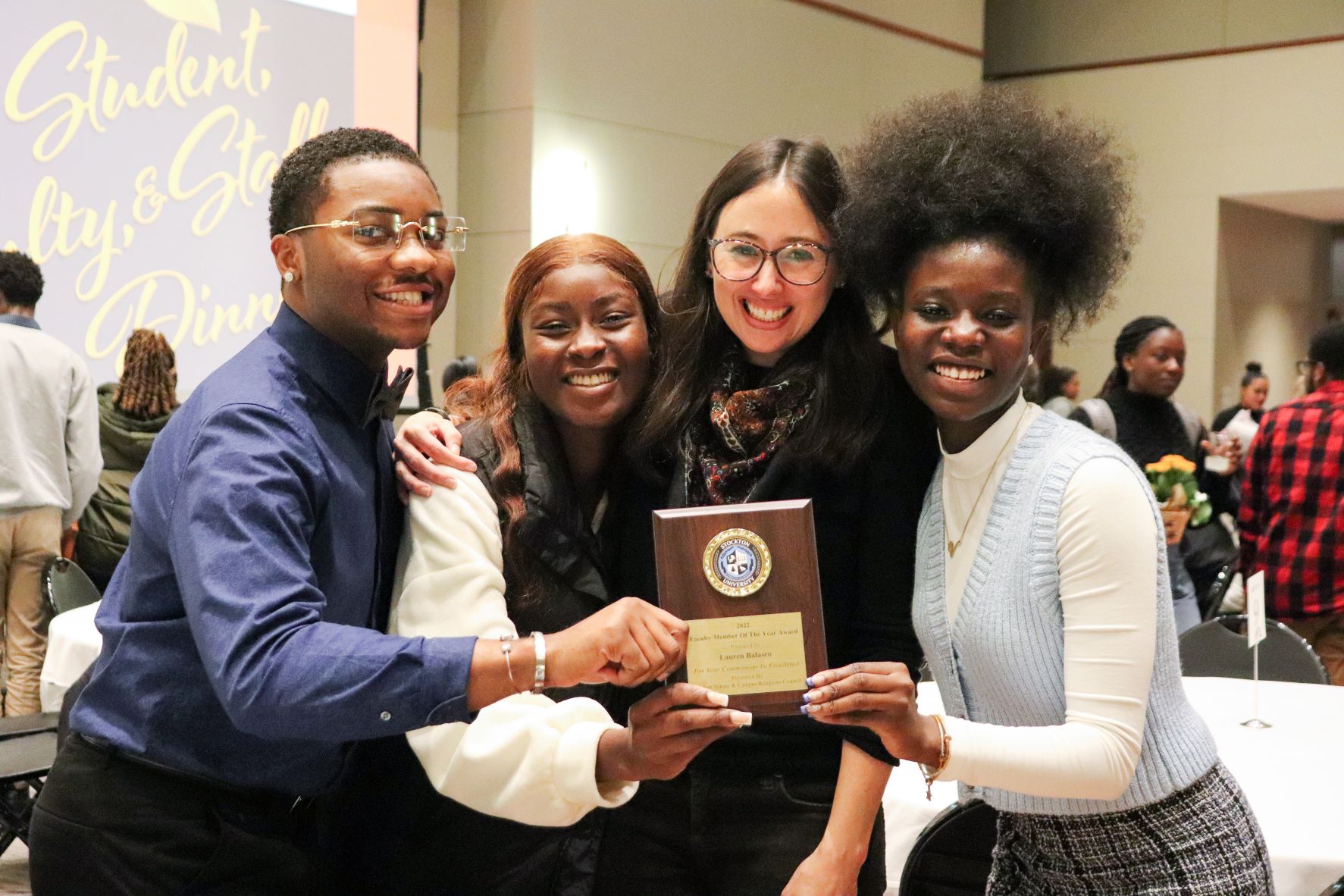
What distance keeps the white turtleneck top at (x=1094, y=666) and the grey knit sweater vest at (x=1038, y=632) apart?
0.02 meters

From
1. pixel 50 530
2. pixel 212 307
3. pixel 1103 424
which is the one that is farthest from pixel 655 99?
pixel 50 530

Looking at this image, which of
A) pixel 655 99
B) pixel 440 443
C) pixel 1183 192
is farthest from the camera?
pixel 1183 192

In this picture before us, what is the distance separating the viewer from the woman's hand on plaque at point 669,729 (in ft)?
5.11

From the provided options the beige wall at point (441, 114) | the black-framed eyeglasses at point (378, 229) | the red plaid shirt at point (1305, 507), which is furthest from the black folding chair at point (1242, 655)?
the beige wall at point (441, 114)

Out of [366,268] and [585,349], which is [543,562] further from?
[366,268]

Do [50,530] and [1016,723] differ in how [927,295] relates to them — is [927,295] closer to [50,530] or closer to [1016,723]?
[1016,723]

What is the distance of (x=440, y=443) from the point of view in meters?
1.90

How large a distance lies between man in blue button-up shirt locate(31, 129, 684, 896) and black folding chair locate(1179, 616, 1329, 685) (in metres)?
2.86

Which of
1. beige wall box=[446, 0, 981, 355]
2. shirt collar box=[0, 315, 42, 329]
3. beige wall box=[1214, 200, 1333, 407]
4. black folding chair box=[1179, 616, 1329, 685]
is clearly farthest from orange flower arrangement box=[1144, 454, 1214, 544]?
beige wall box=[1214, 200, 1333, 407]

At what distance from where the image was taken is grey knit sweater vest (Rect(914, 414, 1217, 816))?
1665mm

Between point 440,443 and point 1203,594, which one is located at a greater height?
point 440,443

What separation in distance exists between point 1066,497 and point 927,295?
317 mm

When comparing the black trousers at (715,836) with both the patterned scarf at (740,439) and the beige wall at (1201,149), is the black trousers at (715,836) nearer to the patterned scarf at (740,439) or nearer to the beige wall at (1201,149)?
the patterned scarf at (740,439)

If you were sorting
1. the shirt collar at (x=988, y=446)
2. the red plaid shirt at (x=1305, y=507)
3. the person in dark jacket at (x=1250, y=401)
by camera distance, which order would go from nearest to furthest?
1. the shirt collar at (x=988, y=446)
2. the red plaid shirt at (x=1305, y=507)
3. the person in dark jacket at (x=1250, y=401)
